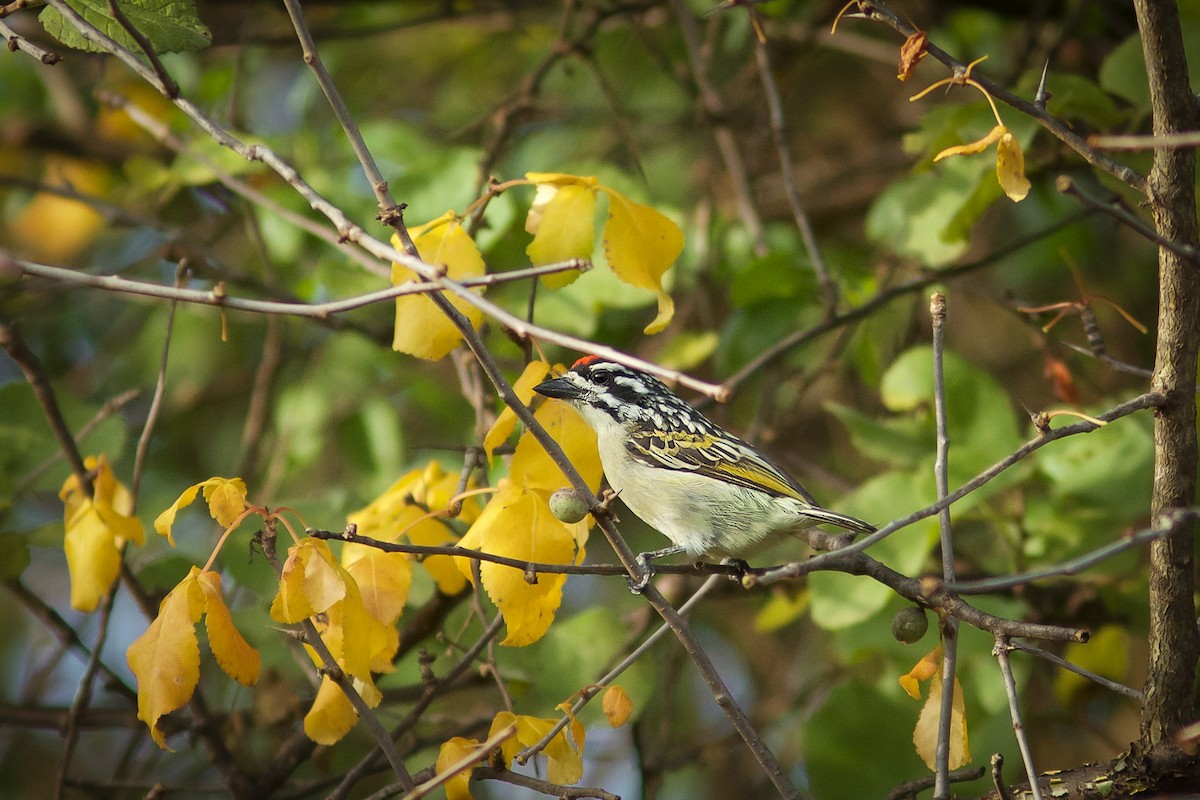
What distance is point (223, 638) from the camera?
7.43 feet

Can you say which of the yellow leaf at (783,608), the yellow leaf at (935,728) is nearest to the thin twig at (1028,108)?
the yellow leaf at (935,728)

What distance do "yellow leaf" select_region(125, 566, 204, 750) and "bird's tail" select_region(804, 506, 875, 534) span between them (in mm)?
1673

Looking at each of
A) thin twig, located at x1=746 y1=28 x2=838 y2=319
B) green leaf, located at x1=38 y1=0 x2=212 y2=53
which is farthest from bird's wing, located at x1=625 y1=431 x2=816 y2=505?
green leaf, located at x1=38 y1=0 x2=212 y2=53

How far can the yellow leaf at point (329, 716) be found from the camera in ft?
8.03

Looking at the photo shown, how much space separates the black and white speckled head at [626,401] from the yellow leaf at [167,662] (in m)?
1.62

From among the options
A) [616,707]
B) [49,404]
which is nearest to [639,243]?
[616,707]

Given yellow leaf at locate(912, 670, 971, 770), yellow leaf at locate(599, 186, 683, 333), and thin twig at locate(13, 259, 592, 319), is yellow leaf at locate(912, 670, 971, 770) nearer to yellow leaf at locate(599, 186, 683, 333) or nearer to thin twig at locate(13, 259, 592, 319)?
yellow leaf at locate(599, 186, 683, 333)

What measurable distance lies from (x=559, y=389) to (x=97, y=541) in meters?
1.30

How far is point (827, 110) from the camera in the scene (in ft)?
24.0

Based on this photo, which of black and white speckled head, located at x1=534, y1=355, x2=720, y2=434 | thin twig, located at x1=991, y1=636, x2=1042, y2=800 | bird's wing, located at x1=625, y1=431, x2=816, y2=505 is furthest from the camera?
black and white speckled head, located at x1=534, y1=355, x2=720, y2=434

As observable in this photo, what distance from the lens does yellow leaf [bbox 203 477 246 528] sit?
7.77 feet

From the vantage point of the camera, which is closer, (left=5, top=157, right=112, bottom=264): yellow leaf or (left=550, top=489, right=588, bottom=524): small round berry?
(left=550, top=489, right=588, bottom=524): small round berry

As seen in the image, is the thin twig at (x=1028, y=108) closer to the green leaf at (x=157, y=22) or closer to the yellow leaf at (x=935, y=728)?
the yellow leaf at (x=935, y=728)

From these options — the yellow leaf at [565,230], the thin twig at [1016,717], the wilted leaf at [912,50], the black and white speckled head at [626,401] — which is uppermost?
the wilted leaf at [912,50]
